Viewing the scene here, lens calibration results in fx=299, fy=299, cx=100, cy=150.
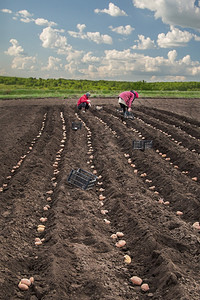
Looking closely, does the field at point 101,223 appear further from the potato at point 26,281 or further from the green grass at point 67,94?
Result: the green grass at point 67,94

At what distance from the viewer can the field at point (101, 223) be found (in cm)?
331

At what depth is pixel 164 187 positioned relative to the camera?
647 cm

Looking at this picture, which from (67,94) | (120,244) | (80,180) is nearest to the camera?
(120,244)

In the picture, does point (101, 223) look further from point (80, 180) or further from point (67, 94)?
point (67, 94)

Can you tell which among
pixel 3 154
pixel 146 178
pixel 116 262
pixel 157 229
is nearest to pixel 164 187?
pixel 146 178

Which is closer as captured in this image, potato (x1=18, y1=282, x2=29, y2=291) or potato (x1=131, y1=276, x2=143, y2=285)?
potato (x1=18, y1=282, x2=29, y2=291)

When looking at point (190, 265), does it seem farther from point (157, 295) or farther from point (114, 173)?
point (114, 173)

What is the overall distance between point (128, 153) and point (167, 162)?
1387 mm

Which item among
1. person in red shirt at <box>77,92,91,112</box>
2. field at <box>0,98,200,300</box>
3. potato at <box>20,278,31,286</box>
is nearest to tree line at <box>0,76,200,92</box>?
person in red shirt at <box>77,92,91,112</box>

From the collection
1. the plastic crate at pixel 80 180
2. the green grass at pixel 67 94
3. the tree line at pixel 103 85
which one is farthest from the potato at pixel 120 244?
the tree line at pixel 103 85

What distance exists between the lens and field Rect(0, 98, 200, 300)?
3314 mm

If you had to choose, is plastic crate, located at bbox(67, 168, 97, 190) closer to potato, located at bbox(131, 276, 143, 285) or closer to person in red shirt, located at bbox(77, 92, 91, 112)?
potato, located at bbox(131, 276, 143, 285)

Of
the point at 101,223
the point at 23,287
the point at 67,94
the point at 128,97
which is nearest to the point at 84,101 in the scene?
the point at 128,97

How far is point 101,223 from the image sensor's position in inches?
192
